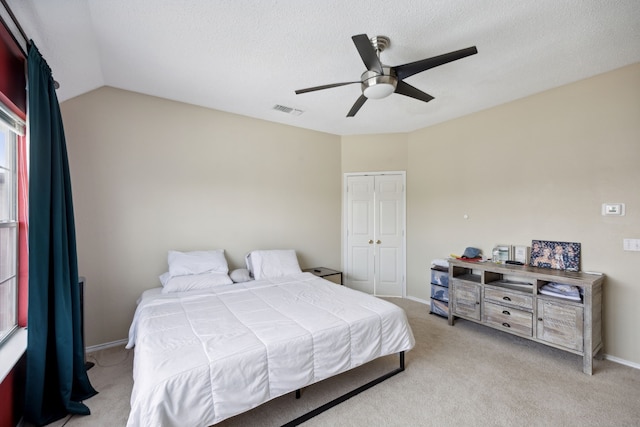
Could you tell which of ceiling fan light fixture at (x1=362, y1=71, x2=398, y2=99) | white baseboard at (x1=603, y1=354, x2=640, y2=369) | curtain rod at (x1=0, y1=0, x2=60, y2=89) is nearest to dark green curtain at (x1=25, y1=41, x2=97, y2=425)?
curtain rod at (x1=0, y1=0, x2=60, y2=89)

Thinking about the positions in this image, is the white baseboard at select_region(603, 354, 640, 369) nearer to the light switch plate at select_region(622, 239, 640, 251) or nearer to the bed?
the light switch plate at select_region(622, 239, 640, 251)

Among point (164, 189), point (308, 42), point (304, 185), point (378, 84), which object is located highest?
point (308, 42)

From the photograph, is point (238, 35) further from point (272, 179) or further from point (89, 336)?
point (89, 336)

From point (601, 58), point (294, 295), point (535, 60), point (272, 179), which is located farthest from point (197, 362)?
point (601, 58)

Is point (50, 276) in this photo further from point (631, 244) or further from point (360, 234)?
point (631, 244)

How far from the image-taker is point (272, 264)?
362 centimetres

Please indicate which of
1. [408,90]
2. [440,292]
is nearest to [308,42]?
[408,90]

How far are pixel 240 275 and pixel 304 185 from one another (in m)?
1.79

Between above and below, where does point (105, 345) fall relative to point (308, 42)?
below

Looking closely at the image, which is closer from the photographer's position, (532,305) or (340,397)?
(340,397)

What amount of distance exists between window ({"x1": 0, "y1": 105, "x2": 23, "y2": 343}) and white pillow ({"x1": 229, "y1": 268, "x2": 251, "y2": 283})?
5.89 ft

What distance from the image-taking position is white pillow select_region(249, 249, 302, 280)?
353cm

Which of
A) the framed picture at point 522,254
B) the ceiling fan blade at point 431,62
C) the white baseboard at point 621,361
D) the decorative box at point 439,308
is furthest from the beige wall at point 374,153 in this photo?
the white baseboard at point 621,361

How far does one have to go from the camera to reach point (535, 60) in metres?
2.49
